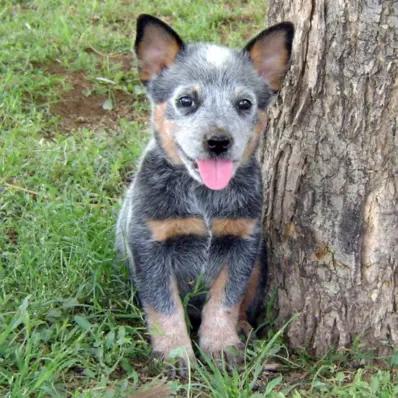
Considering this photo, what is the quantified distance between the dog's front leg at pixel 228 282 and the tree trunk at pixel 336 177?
0.76 feet

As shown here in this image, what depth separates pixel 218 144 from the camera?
385cm

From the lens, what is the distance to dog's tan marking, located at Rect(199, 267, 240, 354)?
4234 millimetres

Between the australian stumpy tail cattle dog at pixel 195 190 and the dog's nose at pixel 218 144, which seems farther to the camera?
the australian stumpy tail cattle dog at pixel 195 190

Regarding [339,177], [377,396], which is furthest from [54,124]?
[377,396]

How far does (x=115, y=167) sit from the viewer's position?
18.6ft

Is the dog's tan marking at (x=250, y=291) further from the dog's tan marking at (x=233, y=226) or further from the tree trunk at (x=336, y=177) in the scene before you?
the dog's tan marking at (x=233, y=226)

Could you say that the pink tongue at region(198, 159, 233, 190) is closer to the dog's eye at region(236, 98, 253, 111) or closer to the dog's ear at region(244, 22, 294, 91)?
the dog's eye at region(236, 98, 253, 111)

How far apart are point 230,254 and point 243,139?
62 centimetres

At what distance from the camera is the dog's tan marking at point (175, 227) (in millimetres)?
4137

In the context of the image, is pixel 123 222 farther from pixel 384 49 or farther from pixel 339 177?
pixel 384 49

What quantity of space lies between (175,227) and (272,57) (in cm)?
93

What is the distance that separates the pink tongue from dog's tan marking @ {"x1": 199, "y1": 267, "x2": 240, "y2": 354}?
558 mm

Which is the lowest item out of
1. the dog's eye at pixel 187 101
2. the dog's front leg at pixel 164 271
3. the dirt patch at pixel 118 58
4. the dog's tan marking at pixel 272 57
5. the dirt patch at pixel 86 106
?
the dog's front leg at pixel 164 271

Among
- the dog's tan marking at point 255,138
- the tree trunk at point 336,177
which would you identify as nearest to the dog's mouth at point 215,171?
the dog's tan marking at point 255,138
